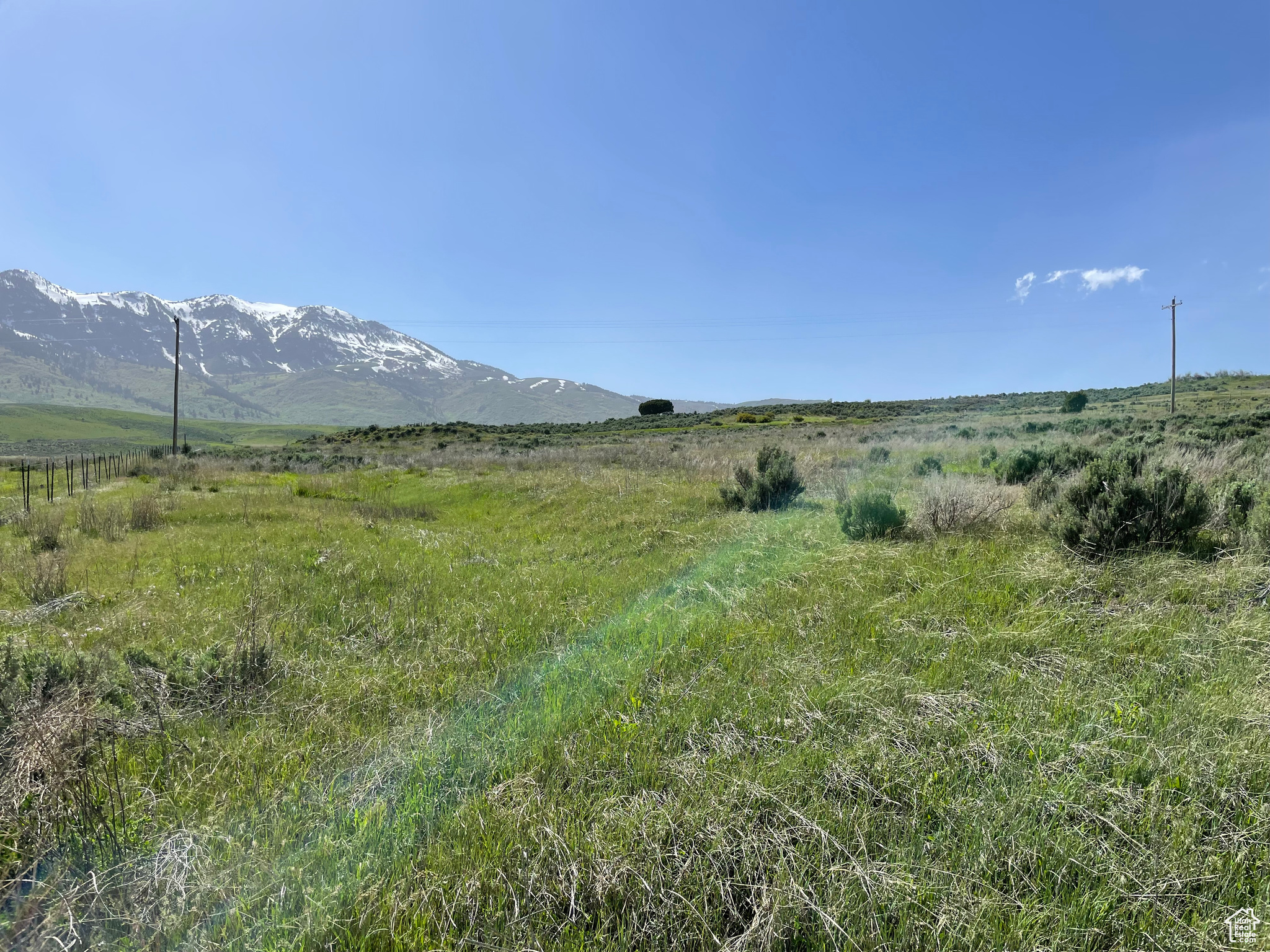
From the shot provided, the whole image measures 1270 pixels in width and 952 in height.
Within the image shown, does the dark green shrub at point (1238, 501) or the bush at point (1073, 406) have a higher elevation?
the bush at point (1073, 406)

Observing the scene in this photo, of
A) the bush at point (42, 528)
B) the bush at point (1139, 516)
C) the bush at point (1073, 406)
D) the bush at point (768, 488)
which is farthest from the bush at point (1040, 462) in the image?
the bush at point (1073, 406)

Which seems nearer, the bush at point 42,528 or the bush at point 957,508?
the bush at point 957,508

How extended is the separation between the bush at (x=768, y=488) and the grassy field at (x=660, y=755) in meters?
4.43

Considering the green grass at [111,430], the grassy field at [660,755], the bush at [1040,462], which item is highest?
the green grass at [111,430]

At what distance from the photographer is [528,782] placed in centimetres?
261

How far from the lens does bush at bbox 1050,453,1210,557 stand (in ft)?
17.8

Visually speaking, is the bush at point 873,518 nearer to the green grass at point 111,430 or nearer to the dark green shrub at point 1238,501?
the dark green shrub at point 1238,501

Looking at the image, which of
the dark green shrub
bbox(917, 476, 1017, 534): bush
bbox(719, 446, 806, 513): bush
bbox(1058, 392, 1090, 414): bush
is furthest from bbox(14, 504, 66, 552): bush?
bbox(1058, 392, 1090, 414): bush

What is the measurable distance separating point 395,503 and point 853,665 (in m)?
14.4

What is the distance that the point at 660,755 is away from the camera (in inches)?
112

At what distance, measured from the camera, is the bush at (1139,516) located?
17.8ft

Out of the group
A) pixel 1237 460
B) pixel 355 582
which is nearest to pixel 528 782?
pixel 355 582

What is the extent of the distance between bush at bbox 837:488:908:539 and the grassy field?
70cm

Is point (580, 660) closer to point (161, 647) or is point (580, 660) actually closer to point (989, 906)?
point (989, 906)
